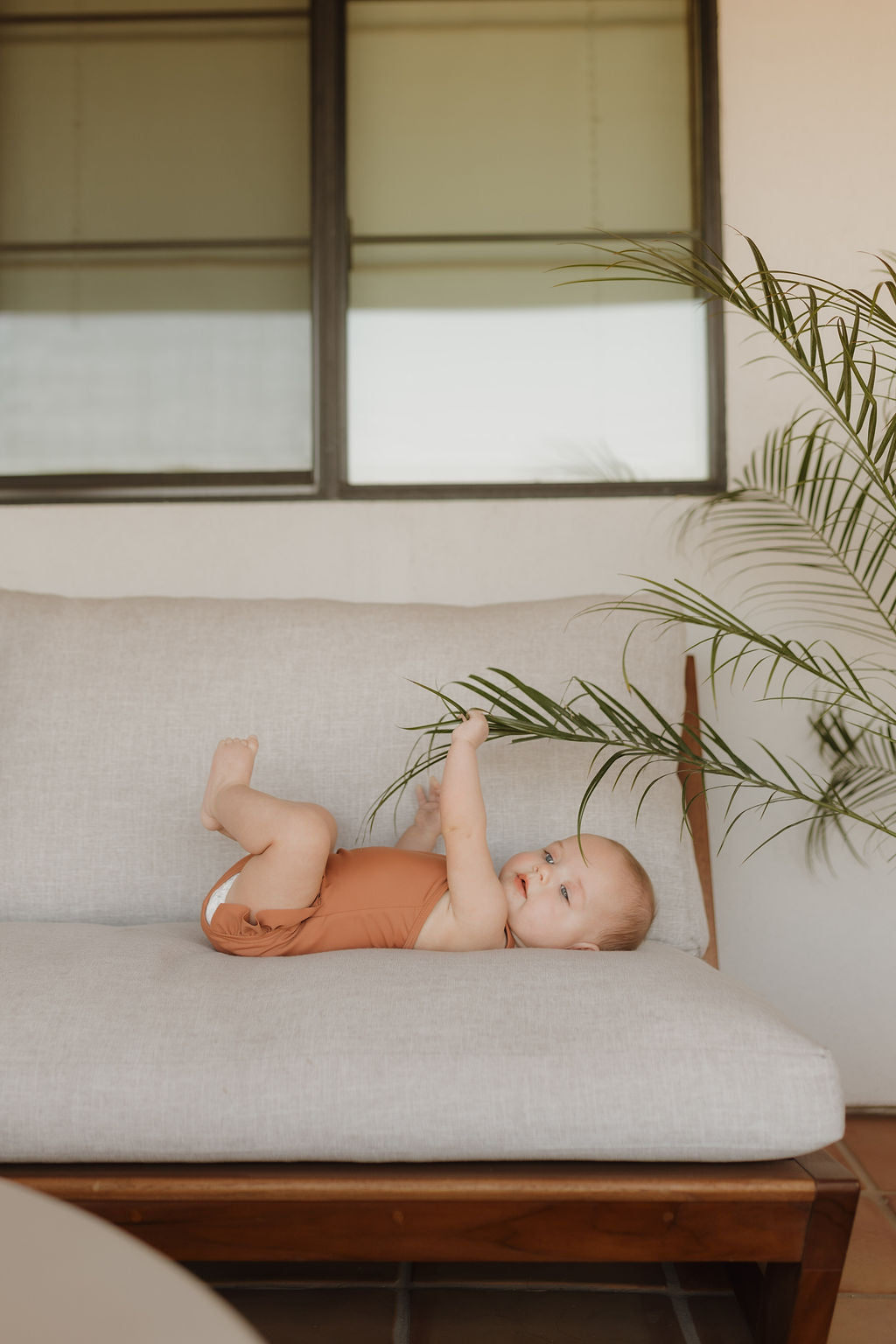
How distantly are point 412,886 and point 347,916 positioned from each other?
0.35ft

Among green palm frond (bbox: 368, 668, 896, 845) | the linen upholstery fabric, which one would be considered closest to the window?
the linen upholstery fabric

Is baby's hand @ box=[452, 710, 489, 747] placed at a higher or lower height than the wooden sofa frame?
higher

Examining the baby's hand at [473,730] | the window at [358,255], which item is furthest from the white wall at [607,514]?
the baby's hand at [473,730]

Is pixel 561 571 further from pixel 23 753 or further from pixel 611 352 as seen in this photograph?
pixel 23 753

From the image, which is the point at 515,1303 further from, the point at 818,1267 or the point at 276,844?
the point at 276,844

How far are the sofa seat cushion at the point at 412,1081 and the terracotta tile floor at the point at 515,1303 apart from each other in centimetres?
44

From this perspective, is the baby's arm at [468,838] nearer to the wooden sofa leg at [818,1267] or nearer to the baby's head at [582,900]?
the baby's head at [582,900]

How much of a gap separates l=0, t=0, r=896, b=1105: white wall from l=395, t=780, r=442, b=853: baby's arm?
75 cm

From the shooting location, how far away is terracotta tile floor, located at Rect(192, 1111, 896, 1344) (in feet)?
4.60

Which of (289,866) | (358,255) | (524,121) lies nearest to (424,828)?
(289,866)

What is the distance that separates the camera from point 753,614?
8.04 feet

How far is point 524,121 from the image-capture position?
2.54 meters

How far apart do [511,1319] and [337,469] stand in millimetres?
1784

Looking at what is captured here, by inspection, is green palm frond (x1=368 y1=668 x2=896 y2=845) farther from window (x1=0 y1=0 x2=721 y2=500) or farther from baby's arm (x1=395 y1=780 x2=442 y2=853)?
window (x1=0 y1=0 x2=721 y2=500)
